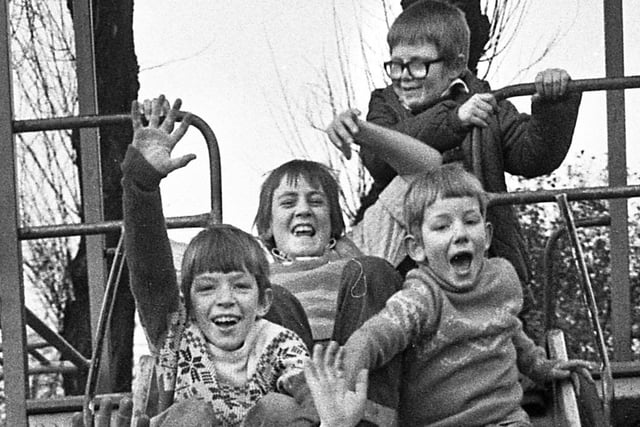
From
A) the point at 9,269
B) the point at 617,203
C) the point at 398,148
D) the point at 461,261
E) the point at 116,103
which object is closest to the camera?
the point at 461,261

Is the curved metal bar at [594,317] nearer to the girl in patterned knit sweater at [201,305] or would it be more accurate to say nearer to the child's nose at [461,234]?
the child's nose at [461,234]

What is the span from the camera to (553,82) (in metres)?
5.38

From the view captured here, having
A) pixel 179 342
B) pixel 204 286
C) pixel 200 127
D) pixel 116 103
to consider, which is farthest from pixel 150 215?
pixel 116 103

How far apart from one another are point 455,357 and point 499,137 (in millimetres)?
1023

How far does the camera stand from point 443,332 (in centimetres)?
488

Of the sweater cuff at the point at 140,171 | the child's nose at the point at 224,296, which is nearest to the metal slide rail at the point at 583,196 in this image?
the child's nose at the point at 224,296

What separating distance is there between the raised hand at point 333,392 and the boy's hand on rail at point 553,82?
1.27 metres

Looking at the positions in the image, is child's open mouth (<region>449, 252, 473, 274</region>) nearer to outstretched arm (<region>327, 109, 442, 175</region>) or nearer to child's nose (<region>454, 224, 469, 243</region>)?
child's nose (<region>454, 224, 469, 243</region>)

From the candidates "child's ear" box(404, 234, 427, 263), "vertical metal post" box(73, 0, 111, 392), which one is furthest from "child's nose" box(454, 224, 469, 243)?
"vertical metal post" box(73, 0, 111, 392)

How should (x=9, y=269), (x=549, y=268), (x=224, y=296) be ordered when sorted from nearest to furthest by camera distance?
(x=224, y=296) → (x=9, y=269) → (x=549, y=268)

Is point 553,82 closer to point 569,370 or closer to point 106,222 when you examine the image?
point 569,370

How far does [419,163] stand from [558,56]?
223 cm

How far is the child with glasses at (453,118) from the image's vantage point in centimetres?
553

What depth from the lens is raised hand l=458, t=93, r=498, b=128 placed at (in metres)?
5.41
